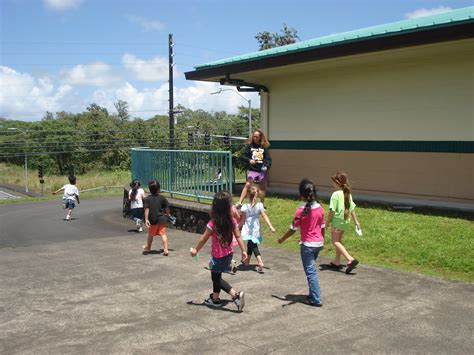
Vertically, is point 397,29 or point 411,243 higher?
point 397,29

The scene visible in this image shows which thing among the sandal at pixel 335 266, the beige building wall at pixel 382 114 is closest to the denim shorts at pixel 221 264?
the sandal at pixel 335 266

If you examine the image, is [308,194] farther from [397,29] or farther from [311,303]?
[397,29]

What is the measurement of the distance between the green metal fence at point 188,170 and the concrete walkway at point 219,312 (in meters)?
3.27

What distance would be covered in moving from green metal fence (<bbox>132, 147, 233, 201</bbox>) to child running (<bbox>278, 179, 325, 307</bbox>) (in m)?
4.87

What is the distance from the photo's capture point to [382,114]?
11.9m

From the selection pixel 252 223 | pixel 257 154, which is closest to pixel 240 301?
pixel 252 223

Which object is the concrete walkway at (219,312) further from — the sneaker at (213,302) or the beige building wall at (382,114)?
the beige building wall at (382,114)

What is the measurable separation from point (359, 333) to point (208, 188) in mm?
7096

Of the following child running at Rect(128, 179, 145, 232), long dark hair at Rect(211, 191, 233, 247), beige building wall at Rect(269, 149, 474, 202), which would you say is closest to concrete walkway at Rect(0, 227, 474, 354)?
long dark hair at Rect(211, 191, 233, 247)

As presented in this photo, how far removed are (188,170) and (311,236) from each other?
6.74 meters

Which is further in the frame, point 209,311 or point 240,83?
point 240,83

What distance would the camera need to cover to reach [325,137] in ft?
43.7

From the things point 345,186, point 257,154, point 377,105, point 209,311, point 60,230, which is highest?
point 377,105

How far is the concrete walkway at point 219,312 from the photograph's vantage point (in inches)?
180
